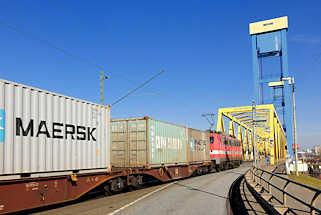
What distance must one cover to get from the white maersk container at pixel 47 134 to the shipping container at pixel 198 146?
11832 millimetres

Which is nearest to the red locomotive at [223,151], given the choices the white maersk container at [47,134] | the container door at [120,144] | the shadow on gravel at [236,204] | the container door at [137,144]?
the container door at [137,144]

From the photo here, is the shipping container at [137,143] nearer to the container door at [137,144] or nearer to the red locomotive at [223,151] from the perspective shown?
the container door at [137,144]

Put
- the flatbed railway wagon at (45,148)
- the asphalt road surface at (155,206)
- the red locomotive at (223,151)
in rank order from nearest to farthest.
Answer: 1. the flatbed railway wagon at (45,148)
2. the asphalt road surface at (155,206)
3. the red locomotive at (223,151)

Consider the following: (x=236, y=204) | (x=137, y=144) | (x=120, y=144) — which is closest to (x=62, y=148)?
(x=137, y=144)

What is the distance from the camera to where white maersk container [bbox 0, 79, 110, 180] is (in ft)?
30.8

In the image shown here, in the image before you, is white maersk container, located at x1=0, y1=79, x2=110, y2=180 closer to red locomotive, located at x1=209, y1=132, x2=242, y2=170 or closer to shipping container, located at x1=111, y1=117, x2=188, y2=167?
shipping container, located at x1=111, y1=117, x2=188, y2=167

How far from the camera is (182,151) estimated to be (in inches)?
903

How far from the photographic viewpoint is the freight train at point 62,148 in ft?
30.9

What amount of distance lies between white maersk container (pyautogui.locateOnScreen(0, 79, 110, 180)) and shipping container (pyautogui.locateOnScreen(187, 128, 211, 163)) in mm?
11832

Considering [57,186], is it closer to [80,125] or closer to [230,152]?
[80,125]

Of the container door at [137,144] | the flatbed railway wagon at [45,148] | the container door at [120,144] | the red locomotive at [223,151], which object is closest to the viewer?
the flatbed railway wagon at [45,148]

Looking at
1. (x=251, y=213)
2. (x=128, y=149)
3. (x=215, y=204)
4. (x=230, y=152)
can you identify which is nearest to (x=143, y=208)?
(x=215, y=204)

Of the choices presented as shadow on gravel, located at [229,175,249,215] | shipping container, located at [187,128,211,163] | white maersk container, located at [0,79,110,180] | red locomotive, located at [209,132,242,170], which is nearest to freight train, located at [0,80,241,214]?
white maersk container, located at [0,79,110,180]

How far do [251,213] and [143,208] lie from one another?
3832 millimetres
